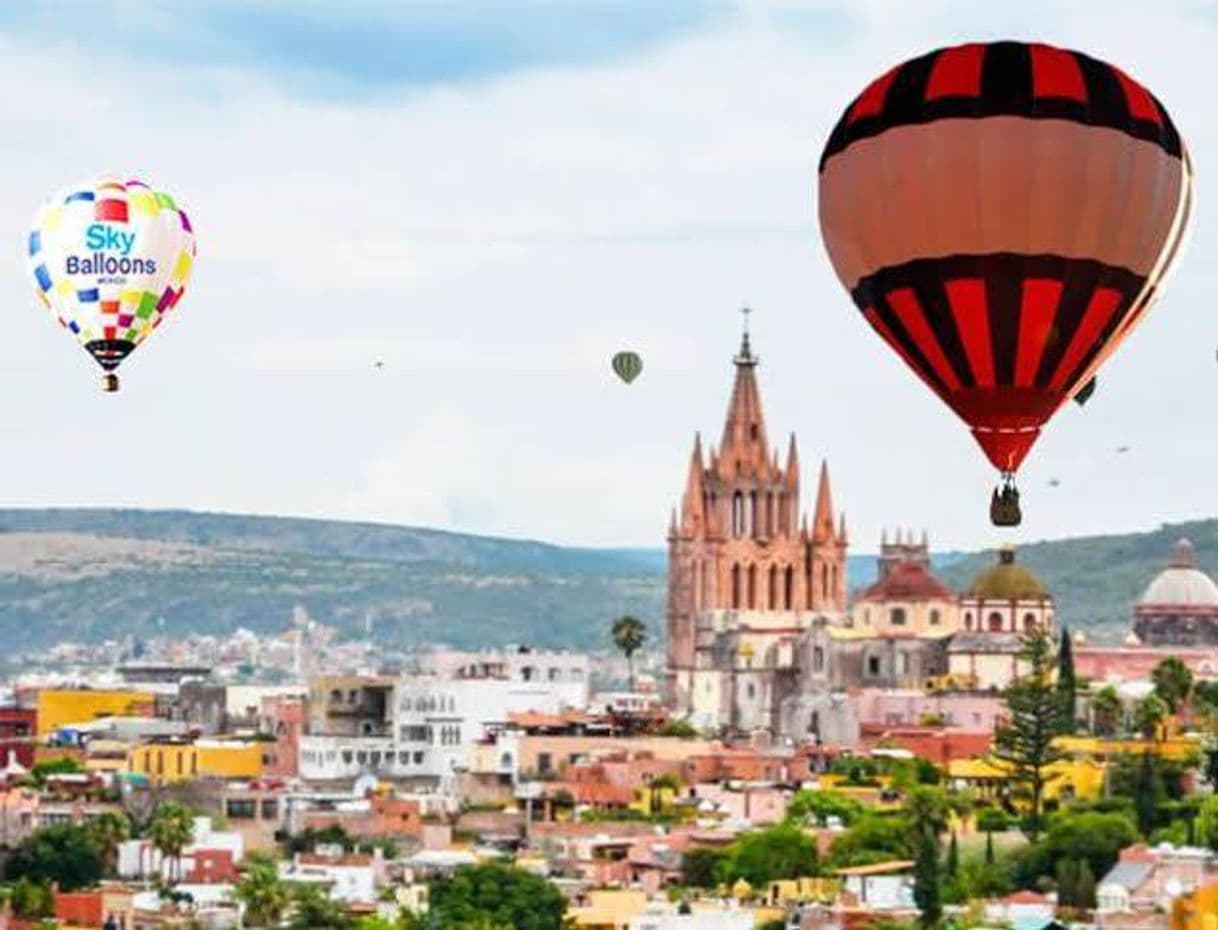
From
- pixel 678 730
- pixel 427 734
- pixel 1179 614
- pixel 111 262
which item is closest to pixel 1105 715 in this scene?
pixel 678 730

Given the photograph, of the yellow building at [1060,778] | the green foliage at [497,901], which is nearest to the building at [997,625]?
the yellow building at [1060,778]

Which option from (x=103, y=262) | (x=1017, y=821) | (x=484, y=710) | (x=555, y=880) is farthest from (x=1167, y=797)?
(x=103, y=262)

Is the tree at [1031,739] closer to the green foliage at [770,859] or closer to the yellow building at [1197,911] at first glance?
the green foliage at [770,859]

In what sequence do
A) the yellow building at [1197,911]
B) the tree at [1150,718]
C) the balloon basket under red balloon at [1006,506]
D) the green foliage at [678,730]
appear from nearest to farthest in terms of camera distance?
the balloon basket under red balloon at [1006,506]
the yellow building at [1197,911]
the tree at [1150,718]
the green foliage at [678,730]

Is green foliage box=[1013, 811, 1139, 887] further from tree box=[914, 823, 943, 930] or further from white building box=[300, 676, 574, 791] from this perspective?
white building box=[300, 676, 574, 791]

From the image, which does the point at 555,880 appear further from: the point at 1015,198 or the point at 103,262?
the point at 1015,198
